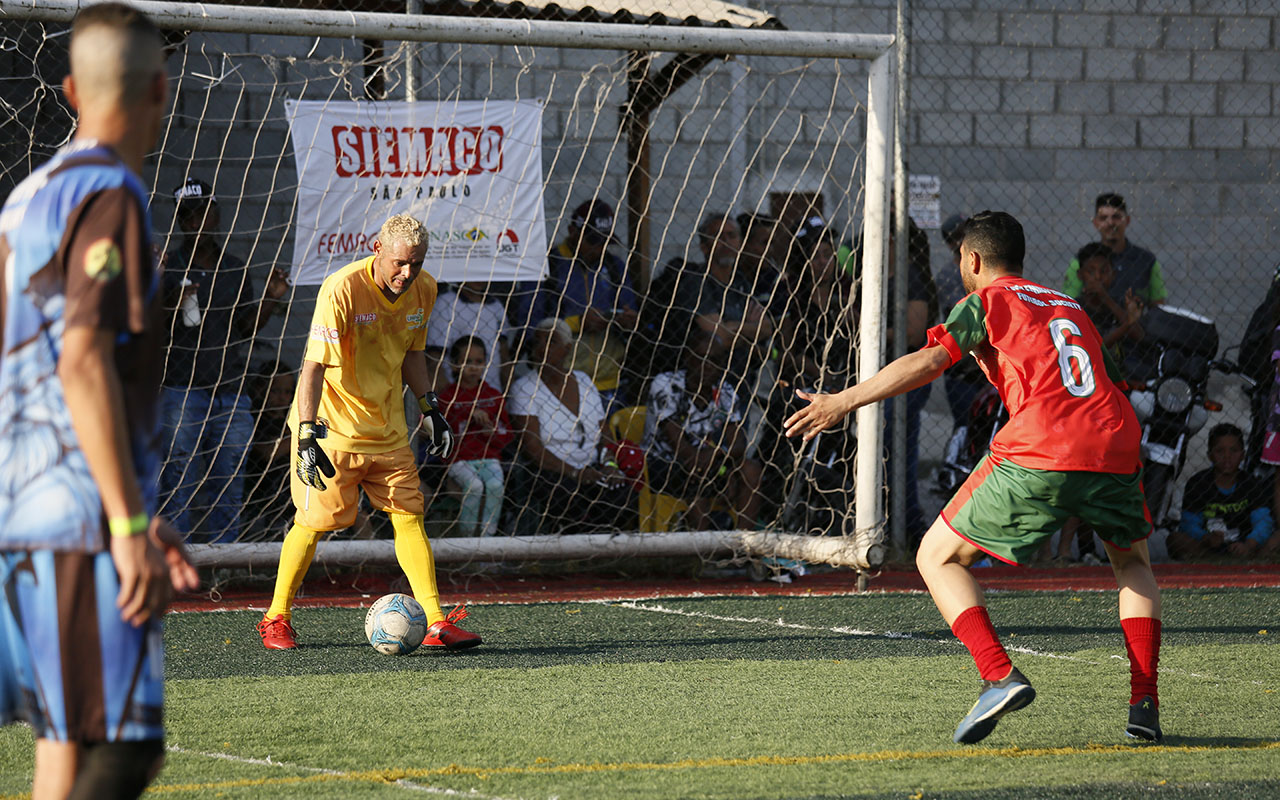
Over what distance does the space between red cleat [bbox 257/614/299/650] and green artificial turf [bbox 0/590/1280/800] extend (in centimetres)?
9

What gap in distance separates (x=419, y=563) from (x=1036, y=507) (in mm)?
2825

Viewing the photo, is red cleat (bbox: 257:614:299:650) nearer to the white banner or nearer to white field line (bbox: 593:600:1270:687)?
white field line (bbox: 593:600:1270:687)

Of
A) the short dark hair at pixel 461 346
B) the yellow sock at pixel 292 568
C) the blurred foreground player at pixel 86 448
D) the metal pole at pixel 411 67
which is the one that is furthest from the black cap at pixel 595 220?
the blurred foreground player at pixel 86 448

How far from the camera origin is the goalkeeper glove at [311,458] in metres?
5.67

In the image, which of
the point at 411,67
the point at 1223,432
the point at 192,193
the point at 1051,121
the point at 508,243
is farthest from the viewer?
the point at 1051,121

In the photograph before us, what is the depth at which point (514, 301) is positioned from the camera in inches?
328

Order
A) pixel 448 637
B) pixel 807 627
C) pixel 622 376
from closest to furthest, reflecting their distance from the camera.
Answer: pixel 448 637
pixel 807 627
pixel 622 376

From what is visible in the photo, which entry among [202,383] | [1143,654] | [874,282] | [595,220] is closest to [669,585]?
[874,282]

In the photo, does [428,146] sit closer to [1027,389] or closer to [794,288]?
[794,288]

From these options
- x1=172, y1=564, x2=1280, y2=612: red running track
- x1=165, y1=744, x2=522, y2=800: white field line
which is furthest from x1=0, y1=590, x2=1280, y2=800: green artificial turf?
x1=172, y1=564, x2=1280, y2=612: red running track

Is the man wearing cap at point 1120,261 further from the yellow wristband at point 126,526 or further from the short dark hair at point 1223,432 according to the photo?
the yellow wristband at point 126,526

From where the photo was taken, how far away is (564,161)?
992 cm

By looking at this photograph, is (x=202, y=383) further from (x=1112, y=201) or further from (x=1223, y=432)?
(x=1223, y=432)

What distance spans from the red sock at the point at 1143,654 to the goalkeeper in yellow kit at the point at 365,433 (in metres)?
2.81
